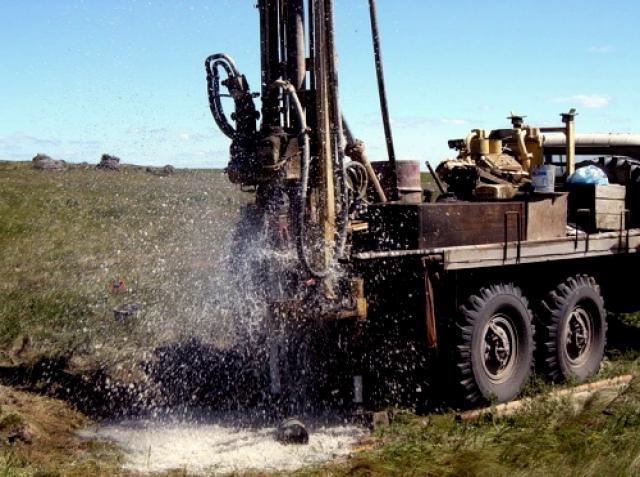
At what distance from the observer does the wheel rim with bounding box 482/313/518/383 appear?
27.9ft

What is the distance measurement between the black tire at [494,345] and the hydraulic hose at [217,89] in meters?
2.51

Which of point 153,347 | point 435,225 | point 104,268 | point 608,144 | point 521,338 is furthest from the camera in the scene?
point 104,268

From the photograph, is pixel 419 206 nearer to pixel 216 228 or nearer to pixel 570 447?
pixel 570 447

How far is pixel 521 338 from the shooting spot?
878cm

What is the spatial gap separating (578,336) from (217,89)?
14.1 ft

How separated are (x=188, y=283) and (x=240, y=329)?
4.30 metres

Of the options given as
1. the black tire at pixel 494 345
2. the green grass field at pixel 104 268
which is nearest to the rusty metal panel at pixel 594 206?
the black tire at pixel 494 345

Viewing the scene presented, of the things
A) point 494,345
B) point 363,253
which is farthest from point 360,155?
point 494,345

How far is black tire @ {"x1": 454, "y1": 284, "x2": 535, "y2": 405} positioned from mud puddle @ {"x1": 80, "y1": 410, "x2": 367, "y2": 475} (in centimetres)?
112

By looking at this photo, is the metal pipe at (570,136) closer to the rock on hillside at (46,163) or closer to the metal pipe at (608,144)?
the metal pipe at (608,144)

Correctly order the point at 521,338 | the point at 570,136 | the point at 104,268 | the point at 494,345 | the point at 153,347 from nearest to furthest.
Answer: the point at 494,345 < the point at 521,338 < the point at 153,347 < the point at 570,136 < the point at 104,268

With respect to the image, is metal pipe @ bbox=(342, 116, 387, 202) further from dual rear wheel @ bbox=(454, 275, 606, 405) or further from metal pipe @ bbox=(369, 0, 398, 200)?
dual rear wheel @ bbox=(454, 275, 606, 405)

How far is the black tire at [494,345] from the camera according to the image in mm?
8133

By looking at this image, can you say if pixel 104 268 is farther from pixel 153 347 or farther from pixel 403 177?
pixel 403 177
